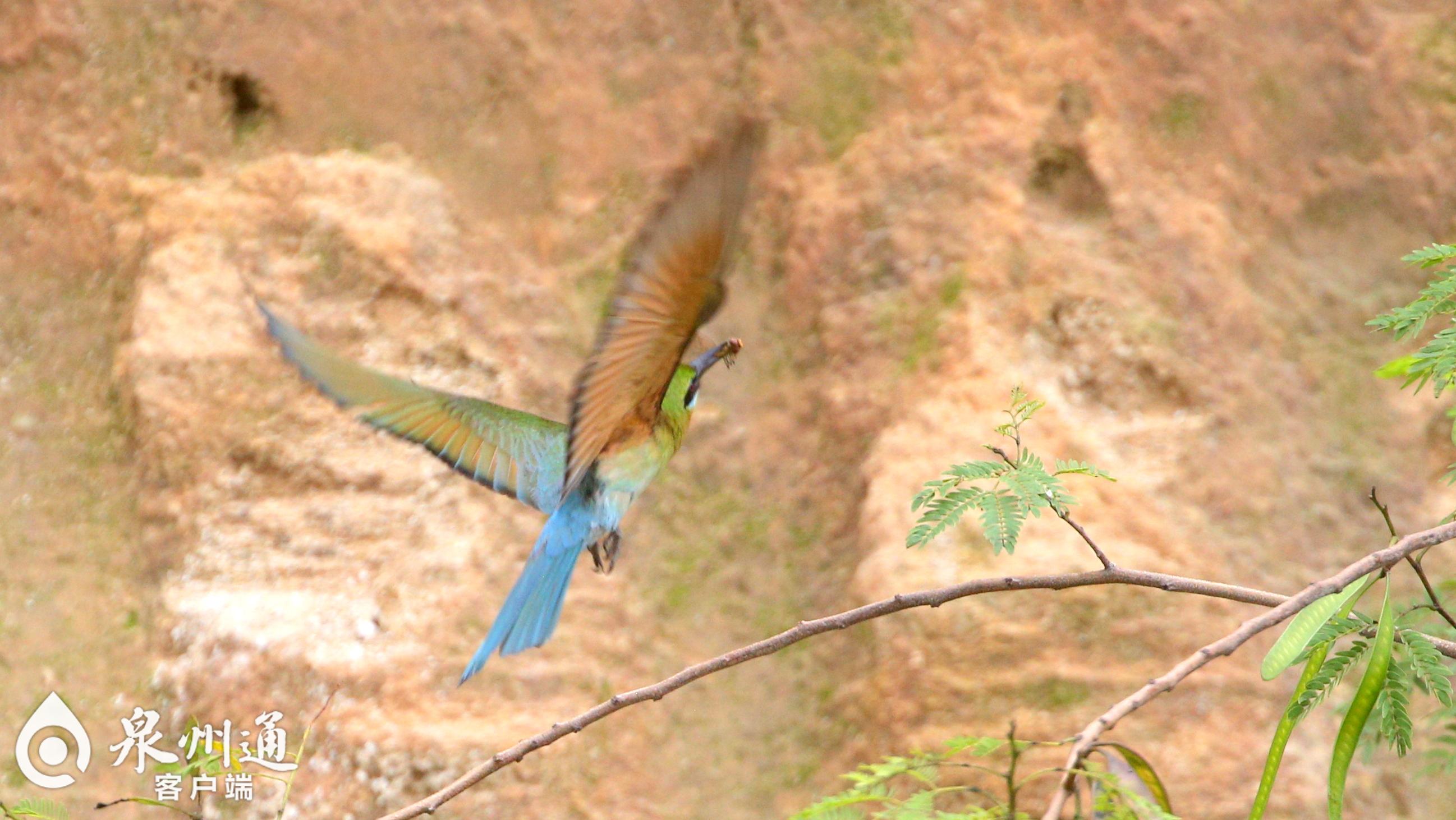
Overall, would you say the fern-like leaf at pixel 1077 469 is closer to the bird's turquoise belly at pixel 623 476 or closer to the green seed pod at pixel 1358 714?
the green seed pod at pixel 1358 714

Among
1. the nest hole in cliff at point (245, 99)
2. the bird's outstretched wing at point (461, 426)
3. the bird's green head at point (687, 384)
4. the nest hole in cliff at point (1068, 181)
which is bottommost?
the bird's outstretched wing at point (461, 426)

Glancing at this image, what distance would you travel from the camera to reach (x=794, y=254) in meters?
3.38

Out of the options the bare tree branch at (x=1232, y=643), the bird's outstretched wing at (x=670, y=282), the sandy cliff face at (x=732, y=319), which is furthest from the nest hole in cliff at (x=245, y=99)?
the bare tree branch at (x=1232, y=643)

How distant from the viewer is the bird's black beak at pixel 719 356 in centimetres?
212

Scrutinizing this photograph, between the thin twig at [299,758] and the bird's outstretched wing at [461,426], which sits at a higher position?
the bird's outstretched wing at [461,426]

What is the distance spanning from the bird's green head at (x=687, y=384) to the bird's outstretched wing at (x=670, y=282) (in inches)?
13.1

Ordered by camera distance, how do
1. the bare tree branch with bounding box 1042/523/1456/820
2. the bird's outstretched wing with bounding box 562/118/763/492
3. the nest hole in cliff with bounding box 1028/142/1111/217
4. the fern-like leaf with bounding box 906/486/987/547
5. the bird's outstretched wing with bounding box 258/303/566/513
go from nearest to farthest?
the bare tree branch with bounding box 1042/523/1456/820
the fern-like leaf with bounding box 906/486/987/547
the bird's outstretched wing with bounding box 562/118/763/492
the bird's outstretched wing with bounding box 258/303/566/513
the nest hole in cliff with bounding box 1028/142/1111/217

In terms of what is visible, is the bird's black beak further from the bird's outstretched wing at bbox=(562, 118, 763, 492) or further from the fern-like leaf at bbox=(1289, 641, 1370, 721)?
the fern-like leaf at bbox=(1289, 641, 1370, 721)

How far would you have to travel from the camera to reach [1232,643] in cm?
135

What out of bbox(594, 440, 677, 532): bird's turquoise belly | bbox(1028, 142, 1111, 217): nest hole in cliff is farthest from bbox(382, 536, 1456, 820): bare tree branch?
bbox(1028, 142, 1111, 217): nest hole in cliff

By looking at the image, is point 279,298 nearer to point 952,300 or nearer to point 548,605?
point 548,605

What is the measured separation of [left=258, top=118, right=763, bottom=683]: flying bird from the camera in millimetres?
1820

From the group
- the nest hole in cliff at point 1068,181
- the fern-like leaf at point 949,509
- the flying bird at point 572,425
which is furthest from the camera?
the nest hole in cliff at point 1068,181

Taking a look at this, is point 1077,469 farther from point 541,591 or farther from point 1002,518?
point 541,591
